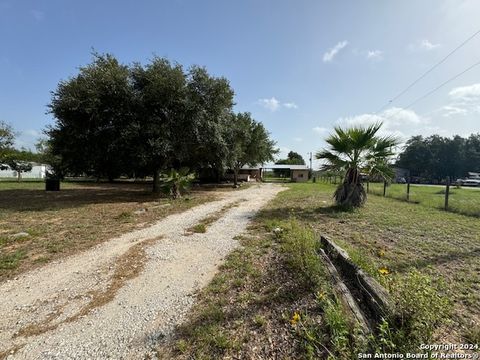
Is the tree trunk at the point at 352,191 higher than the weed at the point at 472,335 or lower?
higher

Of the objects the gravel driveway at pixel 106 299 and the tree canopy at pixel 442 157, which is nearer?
the gravel driveway at pixel 106 299

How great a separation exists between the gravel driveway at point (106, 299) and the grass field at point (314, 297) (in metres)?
0.33

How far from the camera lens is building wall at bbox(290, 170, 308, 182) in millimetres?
40469

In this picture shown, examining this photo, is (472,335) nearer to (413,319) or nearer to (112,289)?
(413,319)

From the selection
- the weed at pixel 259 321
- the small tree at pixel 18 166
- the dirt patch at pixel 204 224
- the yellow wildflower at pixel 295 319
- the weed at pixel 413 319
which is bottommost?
the dirt patch at pixel 204 224

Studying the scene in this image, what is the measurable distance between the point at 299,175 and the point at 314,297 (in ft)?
128

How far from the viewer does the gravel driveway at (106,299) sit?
7.70 ft

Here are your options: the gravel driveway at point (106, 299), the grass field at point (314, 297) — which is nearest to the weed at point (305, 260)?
the grass field at point (314, 297)

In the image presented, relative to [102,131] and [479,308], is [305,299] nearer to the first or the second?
[479,308]

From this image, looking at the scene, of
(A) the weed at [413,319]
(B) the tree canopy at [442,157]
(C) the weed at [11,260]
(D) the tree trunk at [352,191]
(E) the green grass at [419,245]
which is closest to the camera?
(A) the weed at [413,319]

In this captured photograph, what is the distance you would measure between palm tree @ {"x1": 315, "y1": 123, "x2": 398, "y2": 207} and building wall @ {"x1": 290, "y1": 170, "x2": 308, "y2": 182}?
31275mm

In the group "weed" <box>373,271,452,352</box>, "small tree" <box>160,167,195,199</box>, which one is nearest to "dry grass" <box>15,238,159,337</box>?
"weed" <box>373,271,452,352</box>

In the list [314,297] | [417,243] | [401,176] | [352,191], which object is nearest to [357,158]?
[352,191]

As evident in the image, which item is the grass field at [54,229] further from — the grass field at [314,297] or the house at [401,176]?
the house at [401,176]
